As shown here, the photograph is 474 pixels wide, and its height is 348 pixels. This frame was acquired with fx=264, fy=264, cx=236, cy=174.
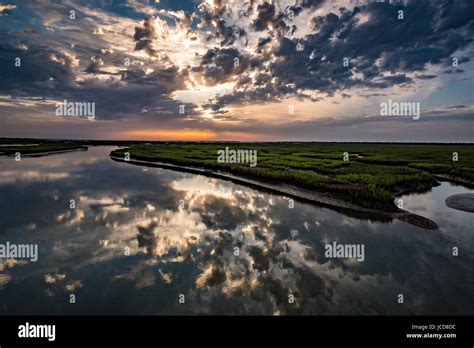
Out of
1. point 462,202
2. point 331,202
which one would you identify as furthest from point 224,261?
point 462,202

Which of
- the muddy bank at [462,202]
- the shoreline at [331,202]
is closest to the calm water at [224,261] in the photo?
the shoreline at [331,202]

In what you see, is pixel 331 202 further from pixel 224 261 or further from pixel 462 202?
pixel 224 261

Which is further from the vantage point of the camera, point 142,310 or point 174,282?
point 174,282

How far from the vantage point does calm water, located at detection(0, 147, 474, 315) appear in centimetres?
718

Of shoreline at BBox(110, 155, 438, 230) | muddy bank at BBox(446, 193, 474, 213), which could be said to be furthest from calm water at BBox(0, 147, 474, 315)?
muddy bank at BBox(446, 193, 474, 213)

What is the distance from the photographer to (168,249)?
414 inches

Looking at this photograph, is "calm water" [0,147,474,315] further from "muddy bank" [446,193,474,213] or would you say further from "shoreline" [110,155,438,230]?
"muddy bank" [446,193,474,213]

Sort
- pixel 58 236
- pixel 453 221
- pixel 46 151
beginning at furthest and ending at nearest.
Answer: pixel 46 151, pixel 453 221, pixel 58 236

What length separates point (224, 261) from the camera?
31.6 ft

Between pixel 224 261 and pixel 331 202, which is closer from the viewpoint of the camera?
pixel 224 261
